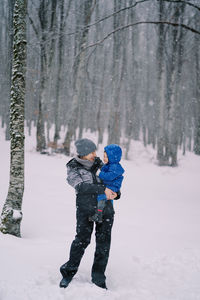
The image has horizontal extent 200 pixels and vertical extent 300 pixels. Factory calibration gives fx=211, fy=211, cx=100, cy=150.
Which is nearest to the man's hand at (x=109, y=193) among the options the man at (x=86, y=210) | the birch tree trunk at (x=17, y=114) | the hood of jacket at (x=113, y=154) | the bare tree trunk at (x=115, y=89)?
the man at (x=86, y=210)

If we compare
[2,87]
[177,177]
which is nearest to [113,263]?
[177,177]

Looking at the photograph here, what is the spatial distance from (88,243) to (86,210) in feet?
1.47

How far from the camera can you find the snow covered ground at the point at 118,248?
2.53 m

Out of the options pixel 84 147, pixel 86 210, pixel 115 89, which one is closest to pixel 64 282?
pixel 86 210

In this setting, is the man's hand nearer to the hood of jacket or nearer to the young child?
the young child

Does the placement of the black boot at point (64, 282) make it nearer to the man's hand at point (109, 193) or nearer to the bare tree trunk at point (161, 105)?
the man's hand at point (109, 193)

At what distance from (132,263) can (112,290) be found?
3.15ft

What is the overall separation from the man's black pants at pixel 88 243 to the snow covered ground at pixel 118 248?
0.17 m

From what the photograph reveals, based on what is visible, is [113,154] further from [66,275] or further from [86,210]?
[66,275]

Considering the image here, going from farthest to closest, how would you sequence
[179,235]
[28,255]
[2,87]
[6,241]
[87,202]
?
[2,87] → [179,235] → [6,241] → [28,255] → [87,202]

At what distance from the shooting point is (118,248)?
4.02 metres

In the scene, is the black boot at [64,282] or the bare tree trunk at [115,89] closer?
the black boot at [64,282]

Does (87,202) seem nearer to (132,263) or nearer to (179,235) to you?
(132,263)

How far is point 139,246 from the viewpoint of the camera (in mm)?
4230
